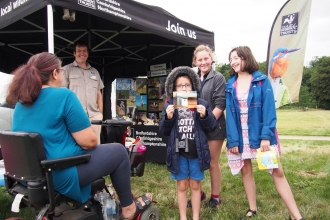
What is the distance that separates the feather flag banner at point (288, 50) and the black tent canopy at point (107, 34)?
1.21 meters

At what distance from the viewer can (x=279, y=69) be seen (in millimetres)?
3783

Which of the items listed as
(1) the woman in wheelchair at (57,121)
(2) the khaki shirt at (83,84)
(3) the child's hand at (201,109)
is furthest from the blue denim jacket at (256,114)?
(2) the khaki shirt at (83,84)

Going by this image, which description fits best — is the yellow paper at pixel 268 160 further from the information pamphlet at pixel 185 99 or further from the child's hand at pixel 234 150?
the information pamphlet at pixel 185 99

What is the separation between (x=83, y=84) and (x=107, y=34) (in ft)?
6.95

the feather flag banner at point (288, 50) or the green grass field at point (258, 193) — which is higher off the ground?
the feather flag banner at point (288, 50)

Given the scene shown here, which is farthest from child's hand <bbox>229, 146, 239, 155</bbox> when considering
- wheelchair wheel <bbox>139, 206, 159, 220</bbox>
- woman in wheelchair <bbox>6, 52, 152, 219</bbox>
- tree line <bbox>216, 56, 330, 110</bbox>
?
tree line <bbox>216, 56, 330, 110</bbox>

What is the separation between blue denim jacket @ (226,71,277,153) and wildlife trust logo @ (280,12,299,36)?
5.24ft

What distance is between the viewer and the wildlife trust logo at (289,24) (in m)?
3.77

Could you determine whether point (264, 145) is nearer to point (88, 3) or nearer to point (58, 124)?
point (58, 124)

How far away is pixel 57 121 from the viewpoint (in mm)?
1705

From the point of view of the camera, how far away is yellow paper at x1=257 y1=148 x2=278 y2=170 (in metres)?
2.43

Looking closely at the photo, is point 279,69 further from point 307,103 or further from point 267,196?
point 307,103

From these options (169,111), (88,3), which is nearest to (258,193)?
(169,111)

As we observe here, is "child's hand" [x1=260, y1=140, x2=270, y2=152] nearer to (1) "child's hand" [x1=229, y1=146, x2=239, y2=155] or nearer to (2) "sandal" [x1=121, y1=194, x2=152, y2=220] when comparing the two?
(1) "child's hand" [x1=229, y1=146, x2=239, y2=155]
